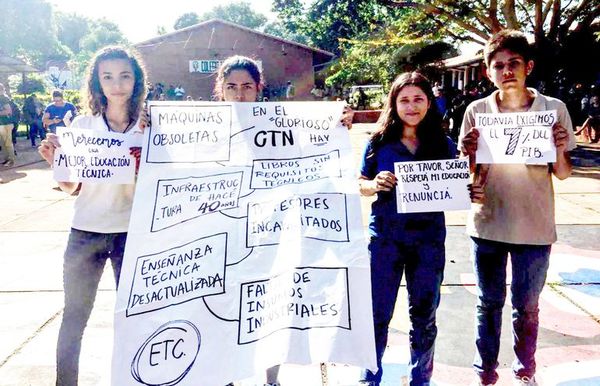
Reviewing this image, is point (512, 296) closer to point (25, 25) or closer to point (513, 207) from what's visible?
point (513, 207)

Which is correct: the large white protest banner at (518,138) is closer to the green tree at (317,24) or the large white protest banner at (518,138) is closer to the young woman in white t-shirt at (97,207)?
the young woman in white t-shirt at (97,207)

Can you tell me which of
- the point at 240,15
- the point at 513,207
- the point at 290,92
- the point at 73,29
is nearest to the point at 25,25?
Answer: the point at 290,92

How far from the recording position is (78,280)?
7.79ft

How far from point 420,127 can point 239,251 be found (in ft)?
3.67

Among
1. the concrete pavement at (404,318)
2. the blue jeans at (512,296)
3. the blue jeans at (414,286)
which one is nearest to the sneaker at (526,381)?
the blue jeans at (512,296)

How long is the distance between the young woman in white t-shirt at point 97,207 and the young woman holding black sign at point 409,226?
1.18 m

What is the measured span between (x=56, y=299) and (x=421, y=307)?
307 centimetres

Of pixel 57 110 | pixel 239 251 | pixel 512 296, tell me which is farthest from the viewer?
pixel 57 110

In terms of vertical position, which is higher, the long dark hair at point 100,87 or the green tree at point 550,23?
the green tree at point 550,23

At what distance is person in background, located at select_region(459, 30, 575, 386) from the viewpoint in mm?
2486

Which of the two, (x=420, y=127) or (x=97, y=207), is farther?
(x=420, y=127)

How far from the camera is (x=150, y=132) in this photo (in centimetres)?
232

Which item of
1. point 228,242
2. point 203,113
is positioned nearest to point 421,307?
point 228,242

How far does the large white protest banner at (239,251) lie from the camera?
1941 millimetres
